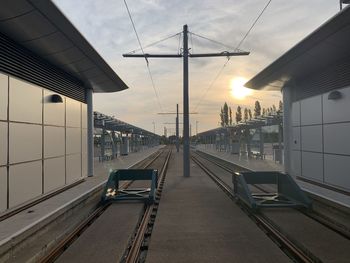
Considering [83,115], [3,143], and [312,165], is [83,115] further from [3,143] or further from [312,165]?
[312,165]

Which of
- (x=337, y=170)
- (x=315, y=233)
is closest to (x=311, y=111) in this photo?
(x=337, y=170)

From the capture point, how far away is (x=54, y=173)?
12.4 m

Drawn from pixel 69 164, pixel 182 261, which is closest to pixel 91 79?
pixel 69 164

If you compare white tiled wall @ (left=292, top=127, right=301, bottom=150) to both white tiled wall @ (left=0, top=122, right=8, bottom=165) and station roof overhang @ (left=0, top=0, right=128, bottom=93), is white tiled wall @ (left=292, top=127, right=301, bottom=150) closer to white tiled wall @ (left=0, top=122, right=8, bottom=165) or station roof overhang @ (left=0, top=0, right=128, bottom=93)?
station roof overhang @ (left=0, top=0, right=128, bottom=93)

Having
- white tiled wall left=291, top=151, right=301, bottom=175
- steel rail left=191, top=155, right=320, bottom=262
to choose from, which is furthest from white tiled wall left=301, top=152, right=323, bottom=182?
steel rail left=191, top=155, right=320, bottom=262

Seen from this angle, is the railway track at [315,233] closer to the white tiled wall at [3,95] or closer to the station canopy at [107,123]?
the white tiled wall at [3,95]

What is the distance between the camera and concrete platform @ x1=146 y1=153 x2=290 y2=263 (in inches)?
229

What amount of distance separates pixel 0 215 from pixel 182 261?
475 cm

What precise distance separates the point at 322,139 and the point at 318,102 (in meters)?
1.53

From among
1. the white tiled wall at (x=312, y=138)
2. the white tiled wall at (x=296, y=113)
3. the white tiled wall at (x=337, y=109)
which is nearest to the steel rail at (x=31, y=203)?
the white tiled wall at (x=312, y=138)

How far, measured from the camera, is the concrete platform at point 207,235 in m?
5.83

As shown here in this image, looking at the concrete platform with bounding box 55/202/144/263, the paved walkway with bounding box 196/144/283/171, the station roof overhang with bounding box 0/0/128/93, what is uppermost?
the station roof overhang with bounding box 0/0/128/93

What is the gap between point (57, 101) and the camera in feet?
40.9

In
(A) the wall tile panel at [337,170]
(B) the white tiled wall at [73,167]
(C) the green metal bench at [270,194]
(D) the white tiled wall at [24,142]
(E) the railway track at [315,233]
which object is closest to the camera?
(E) the railway track at [315,233]
